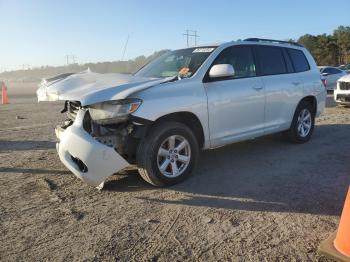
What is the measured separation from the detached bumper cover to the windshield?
63.2 inches

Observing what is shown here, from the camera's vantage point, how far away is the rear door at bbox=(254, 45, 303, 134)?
636cm

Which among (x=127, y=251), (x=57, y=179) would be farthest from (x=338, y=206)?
(x=57, y=179)

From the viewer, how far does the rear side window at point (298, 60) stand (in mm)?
7240

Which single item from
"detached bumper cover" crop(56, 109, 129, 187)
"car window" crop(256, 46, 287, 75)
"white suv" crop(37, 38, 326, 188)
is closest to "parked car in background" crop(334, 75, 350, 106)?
"white suv" crop(37, 38, 326, 188)

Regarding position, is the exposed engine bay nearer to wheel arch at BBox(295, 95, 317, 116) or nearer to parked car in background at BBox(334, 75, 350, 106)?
wheel arch at BBox(295, 95, 317, 116)

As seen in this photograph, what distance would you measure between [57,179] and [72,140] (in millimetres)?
1154

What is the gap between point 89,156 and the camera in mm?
4422

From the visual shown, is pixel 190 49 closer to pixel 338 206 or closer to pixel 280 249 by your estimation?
pixel 338 206

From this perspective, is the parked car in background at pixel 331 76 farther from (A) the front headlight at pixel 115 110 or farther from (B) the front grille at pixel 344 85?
(A) the front headlight at pixel 115 110

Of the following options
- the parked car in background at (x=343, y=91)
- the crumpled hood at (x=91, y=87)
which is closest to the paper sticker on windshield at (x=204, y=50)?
the crumpled hood at (x=91, y=87)

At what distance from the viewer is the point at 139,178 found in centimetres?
543

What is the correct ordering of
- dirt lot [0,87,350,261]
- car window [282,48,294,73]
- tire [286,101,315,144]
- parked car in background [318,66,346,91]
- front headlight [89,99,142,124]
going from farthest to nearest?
1. parked car in background [318,66,346,91]
2. tire [286,101,315,144]
3. car window [282,48,294,73]
4. front headlight [89,99,142,124]
5. dirt lot [0,87,350,261]

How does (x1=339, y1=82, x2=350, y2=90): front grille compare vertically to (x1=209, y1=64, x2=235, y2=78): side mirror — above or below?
below

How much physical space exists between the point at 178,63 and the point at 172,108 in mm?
1267
